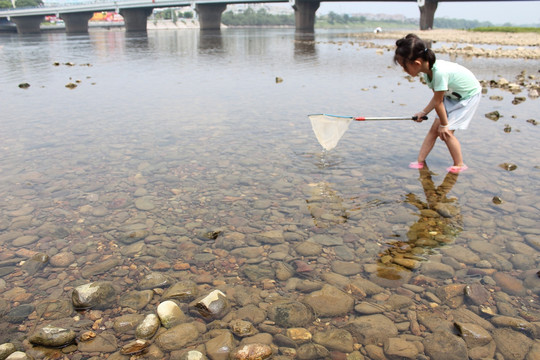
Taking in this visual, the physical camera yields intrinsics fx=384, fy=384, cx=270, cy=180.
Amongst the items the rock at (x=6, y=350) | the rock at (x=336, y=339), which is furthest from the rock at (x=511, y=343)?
the rock at (x=6, y=350)

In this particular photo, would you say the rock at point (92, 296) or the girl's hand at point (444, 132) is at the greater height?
the girl's hand at point (444, 132)

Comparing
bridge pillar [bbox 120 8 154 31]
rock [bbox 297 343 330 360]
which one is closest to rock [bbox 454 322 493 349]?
rock [bbox 297 343 330 360]

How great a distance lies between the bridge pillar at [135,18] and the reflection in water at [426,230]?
101m

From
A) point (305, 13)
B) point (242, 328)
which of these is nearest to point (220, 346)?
point (242, 328)

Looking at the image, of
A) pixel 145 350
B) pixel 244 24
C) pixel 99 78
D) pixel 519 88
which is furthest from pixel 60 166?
pixel 244 24

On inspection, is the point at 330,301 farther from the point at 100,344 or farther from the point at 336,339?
the point at 100,344

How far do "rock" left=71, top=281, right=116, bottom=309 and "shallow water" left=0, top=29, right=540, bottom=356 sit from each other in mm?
167

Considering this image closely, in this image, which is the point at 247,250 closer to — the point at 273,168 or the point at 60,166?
the point at 273,168

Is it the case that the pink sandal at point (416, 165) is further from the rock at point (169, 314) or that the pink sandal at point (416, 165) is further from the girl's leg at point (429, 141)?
the rock at point (169, 314)

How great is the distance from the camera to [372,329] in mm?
3057

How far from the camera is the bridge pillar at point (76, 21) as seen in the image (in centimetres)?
8988

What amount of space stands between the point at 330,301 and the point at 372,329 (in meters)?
0.44

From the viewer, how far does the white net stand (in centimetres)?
658

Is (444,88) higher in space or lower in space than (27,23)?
lower
